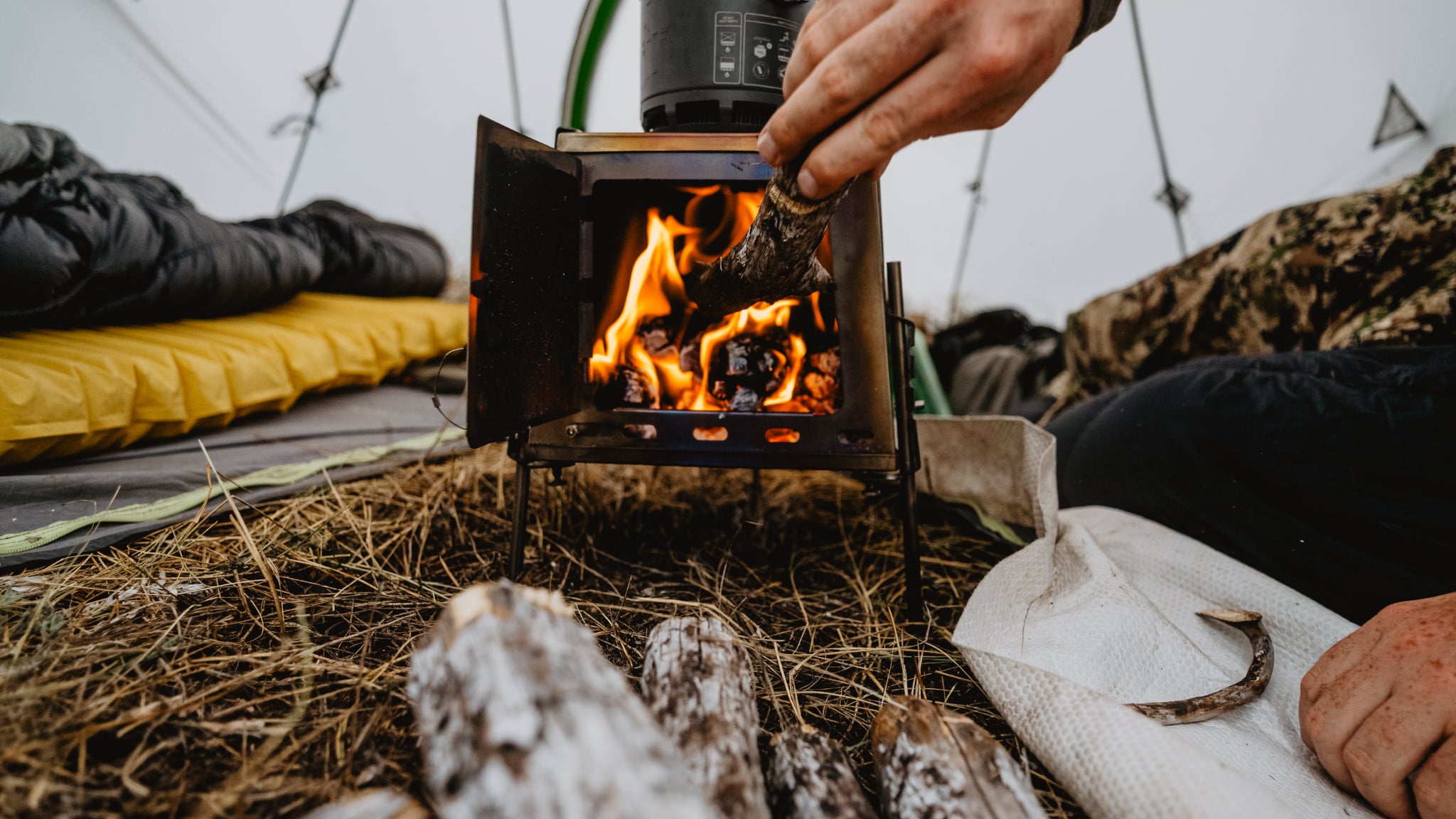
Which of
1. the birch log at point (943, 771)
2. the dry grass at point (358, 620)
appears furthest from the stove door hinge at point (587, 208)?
the birch log at point (943, 771)

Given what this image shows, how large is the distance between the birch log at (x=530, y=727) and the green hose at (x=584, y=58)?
4.91 feet

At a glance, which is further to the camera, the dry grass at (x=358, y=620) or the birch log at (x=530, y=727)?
the dry grass at (x=358, y=620)

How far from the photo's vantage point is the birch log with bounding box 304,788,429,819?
0.44 meters

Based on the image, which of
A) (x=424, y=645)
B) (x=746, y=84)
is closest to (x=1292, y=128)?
(x=746, y=84)

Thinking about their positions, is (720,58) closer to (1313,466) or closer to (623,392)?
(623,392)

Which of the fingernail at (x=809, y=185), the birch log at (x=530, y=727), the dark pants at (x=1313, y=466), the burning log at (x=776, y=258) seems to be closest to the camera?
the birch log at (x=530, y=727)

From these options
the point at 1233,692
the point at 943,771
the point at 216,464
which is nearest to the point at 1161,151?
the point at 1233,692

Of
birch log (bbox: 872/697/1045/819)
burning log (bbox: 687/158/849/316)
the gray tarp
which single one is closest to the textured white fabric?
birch log (bbox: 872/697/1045/819)

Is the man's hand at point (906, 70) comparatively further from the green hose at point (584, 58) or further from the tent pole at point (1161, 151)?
the tent pole at point (1161, 151)

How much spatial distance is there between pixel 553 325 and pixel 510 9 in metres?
2.88

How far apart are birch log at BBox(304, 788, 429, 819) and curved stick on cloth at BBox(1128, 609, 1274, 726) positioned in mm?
784

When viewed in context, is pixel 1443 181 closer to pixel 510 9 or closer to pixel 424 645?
pixel 424 645

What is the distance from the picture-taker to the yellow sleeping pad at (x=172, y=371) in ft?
3.76

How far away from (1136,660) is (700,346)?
2.86ft
